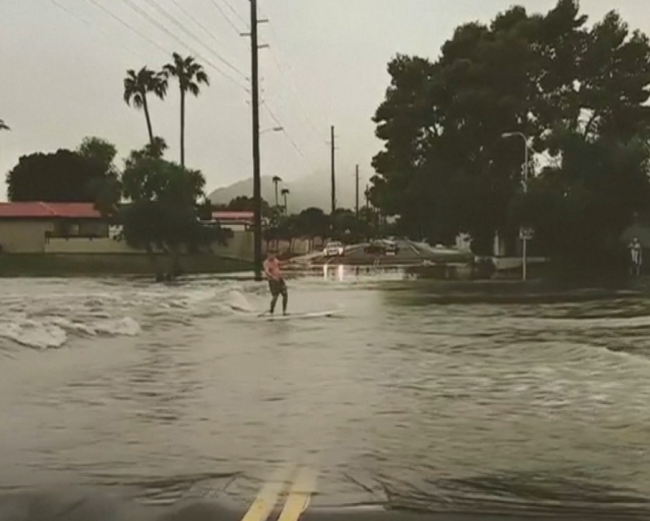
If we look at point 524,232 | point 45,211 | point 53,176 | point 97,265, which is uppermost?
point 53,176

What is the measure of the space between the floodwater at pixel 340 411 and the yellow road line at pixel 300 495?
0.28 ft

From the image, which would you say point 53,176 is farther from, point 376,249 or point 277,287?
point 277,287

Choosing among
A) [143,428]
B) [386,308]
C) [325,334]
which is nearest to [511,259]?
[386,308]

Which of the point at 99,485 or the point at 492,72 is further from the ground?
the point at 492,72

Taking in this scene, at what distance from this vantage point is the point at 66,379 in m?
17.7

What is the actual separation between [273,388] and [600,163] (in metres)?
50.4

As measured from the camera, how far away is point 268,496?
8.93 metres

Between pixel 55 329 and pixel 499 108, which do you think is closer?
pixel 55 329

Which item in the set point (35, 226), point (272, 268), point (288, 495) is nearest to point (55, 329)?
point (272, 268)

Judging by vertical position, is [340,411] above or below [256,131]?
below

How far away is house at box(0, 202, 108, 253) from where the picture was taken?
9969 centimetres

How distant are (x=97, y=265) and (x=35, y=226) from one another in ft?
71.7

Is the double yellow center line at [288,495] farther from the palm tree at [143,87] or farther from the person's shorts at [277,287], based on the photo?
the palm tree at [143,87]

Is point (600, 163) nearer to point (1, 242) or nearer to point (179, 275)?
point (179, 275)
